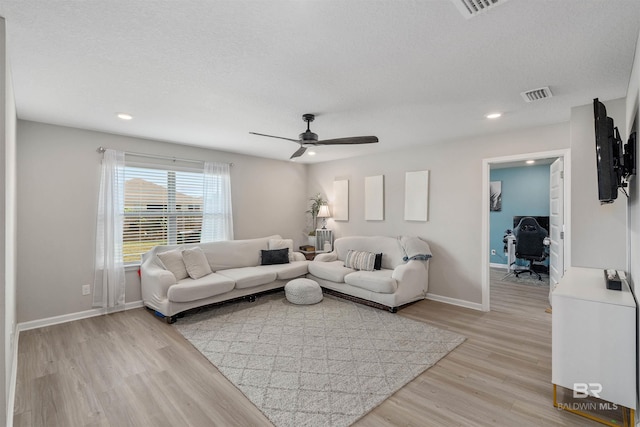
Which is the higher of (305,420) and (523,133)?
(523,133)

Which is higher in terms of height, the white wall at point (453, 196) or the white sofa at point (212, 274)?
the white wall at point (453, 196)

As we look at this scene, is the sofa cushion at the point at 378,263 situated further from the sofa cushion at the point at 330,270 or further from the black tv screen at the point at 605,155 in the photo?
the black tv screen at the point at 605,155

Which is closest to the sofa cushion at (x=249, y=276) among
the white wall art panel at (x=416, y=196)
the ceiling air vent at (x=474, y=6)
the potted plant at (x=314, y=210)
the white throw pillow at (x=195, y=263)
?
the white throw pillow at (x=195, y=263)

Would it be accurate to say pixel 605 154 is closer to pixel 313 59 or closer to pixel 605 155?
pixel 605 155

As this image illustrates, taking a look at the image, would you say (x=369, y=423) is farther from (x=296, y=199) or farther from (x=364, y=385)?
(x=296, y=199)

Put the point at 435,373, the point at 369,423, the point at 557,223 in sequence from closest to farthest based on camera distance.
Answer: the point at 369,423 < the point at 435,373 < the point at 557,223

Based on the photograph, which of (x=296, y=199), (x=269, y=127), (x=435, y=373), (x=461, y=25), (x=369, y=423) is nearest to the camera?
(x=461, y=25)

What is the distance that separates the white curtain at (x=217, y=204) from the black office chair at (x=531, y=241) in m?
5.66

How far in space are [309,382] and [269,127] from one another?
288cm

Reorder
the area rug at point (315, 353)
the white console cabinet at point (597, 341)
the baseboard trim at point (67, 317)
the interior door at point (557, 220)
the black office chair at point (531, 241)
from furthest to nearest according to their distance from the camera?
the black office chair at point (531, 241) < the interior door at point (557, 220) < the baseboard trim at point (67, 317) < the area rug at point (315, 353) < the white console cabinet at point (597, 341)

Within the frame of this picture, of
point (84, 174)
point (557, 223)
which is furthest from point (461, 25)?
point (84, 174)

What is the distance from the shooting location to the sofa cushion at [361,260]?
473cm

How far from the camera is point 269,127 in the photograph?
150 inches

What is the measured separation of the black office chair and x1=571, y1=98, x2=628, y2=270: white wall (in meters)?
3.27
